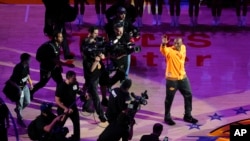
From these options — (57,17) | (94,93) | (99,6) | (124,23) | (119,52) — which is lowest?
(94,93)

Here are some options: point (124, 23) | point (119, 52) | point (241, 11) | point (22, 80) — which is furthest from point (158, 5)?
point (22, 80)

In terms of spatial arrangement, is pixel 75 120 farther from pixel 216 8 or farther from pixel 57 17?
pixel 216 8

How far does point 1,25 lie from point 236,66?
6.27 metres

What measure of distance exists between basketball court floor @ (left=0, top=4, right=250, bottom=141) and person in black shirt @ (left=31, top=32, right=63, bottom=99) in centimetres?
56

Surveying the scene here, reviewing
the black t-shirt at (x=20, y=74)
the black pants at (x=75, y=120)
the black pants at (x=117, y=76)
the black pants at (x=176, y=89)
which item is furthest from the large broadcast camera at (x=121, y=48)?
the black pants at (x=75, y=120)

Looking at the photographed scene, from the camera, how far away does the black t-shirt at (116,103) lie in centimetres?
1138

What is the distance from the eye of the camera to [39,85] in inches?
537

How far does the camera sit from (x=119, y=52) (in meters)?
13.3

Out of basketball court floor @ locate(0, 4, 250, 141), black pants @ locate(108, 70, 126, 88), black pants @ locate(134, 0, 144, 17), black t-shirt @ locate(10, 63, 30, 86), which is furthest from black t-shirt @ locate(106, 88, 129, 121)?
black pants @ locate(134, 0, 144, 17)

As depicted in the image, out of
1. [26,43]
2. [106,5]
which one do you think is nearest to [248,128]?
[26,43]

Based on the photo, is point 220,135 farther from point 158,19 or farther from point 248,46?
point 158,19

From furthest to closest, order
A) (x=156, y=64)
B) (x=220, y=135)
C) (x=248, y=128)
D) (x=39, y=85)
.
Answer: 1. (x=156, y=64)
2. (x=39, y=85)
3. (x=220, y=135)
4. (x=248, y=128)

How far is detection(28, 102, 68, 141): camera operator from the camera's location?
1102cm

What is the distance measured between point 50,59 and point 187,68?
368 centimetres
